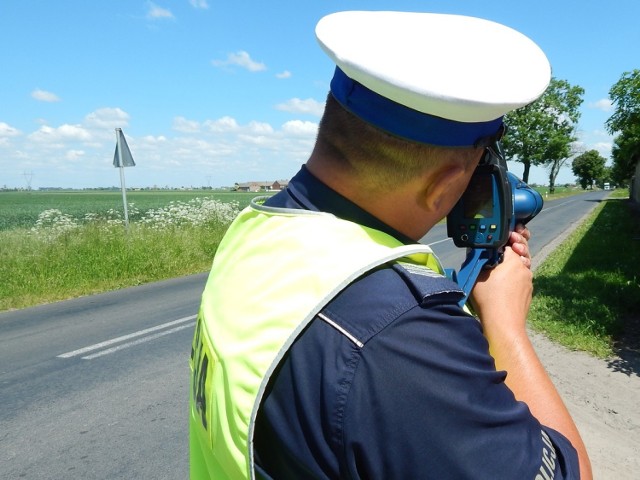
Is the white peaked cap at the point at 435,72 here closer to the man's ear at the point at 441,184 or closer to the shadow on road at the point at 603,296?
the man's ear at the point at 441,184

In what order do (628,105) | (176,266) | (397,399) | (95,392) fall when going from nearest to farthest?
(397,399) < (95,392) < (628,105) < (176,266)

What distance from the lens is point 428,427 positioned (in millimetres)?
709

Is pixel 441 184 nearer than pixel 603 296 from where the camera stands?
Yes

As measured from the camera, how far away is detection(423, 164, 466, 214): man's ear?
0.95 m

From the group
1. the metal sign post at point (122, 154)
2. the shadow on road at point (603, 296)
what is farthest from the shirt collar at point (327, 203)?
the metal sign post at point (122, 154)

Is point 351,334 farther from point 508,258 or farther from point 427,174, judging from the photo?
point 508,258

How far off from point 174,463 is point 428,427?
3.20 metres

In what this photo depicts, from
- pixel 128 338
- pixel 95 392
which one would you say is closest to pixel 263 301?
pixel 95 392

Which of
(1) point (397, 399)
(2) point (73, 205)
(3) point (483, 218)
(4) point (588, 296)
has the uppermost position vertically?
(3) point (483, 218)

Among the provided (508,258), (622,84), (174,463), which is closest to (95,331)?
(174,463)

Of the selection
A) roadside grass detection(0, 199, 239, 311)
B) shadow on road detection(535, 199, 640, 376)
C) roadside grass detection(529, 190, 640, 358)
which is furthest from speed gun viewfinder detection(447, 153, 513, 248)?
roadside grass detection(0, 199, 239, 311)

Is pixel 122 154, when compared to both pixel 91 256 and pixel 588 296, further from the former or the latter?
pixel 588 296

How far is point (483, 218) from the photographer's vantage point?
117 centimetres

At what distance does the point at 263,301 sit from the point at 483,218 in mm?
596
